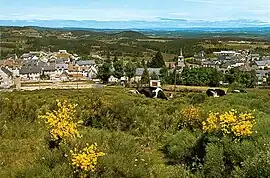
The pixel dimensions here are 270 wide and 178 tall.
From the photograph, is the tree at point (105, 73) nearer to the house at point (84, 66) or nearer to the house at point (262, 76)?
the house at point (262, 76)

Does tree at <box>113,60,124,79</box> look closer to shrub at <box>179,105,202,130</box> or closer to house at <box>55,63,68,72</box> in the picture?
house at <box>55,63,68,72</box>

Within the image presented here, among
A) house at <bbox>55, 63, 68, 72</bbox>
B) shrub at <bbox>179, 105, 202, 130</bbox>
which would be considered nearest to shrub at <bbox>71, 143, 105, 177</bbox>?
shrub at <bbox>179, 105, 202, 130</bbox>

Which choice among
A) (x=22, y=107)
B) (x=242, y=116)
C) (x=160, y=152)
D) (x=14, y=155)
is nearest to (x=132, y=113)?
(x=160, y=152)

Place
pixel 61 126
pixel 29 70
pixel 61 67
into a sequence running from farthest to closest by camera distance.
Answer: pixel 61 67
pixel 29 70
pixel 61 126

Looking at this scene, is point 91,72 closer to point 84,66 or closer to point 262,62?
point 84,66

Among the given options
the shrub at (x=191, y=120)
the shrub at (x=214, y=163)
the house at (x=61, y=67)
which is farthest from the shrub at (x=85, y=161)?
the house at (x=61, y=67)

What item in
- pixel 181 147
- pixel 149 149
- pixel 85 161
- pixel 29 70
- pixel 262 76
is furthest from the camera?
pixel 29 70

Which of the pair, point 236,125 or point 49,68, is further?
point 49,68

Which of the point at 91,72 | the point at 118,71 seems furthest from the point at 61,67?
the point at 118,71
